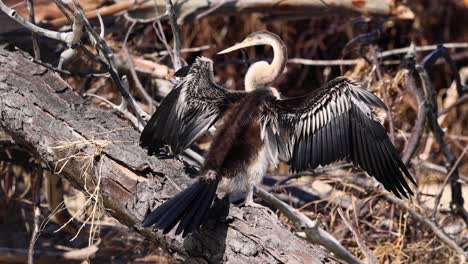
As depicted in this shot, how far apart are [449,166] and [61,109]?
1.93m

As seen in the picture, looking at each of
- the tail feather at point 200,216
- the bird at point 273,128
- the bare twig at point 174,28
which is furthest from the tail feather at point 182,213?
the bare twig at point 174,28

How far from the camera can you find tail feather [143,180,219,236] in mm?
2472

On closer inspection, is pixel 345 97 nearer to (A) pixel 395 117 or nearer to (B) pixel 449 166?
(B) pixel 449 166

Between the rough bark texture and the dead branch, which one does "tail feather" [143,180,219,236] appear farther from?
the dead branch

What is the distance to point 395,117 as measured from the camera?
4.33 m

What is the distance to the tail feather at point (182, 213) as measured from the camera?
2472 mm

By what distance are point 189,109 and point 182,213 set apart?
1.90 feet

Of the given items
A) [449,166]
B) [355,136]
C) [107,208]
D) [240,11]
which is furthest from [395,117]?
A: [107,208]

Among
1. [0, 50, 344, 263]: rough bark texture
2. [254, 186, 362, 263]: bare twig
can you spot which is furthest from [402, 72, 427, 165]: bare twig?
[0, 50, 344, 263]: rough bark texture

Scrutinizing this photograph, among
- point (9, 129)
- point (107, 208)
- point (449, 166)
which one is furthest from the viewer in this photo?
point (449, 166)

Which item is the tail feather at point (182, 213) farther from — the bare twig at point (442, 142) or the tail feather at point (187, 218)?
the bare twig at point (442, 142)

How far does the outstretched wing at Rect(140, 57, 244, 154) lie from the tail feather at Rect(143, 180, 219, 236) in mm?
398

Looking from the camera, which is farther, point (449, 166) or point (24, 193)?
point (24, 193)

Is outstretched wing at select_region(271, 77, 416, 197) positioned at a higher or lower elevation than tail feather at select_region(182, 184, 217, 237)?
higher
